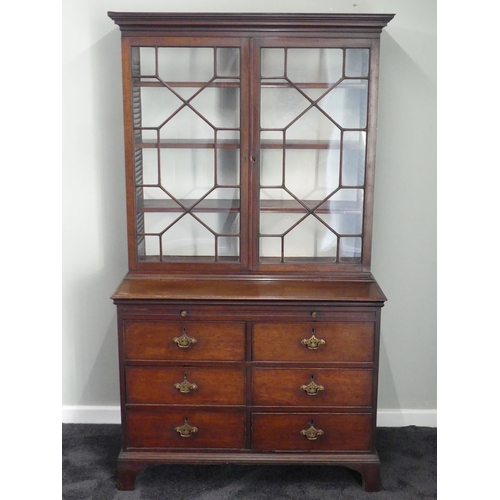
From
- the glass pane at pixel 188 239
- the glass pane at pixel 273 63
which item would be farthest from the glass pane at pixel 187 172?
the glass pane at pixel 273 63

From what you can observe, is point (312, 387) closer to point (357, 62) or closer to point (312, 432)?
point (312, 432)

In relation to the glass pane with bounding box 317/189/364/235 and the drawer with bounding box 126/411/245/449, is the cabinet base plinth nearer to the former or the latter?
the drawer with bounding box 126/411/245/449

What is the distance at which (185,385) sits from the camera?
7.29 feet

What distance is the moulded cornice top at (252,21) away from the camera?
218cm

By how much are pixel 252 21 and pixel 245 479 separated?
1.72 m

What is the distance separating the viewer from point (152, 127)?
2.32 meters

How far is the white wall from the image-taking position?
2.45 m

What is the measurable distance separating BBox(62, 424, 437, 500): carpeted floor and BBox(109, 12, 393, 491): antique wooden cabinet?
0.09 m

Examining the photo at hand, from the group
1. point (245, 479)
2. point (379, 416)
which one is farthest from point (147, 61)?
point (379, 416)

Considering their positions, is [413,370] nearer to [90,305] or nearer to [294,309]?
[294,309]

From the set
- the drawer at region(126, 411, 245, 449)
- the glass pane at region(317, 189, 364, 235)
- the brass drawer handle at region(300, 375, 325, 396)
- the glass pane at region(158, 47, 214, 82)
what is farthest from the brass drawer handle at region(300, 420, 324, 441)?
the glass pane at region(158, 47, 214, 82)

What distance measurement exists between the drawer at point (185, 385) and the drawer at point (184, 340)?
2.0 inches

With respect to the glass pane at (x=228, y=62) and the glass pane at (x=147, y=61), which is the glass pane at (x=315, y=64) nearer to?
the glass pane at (x=228, y=62)
